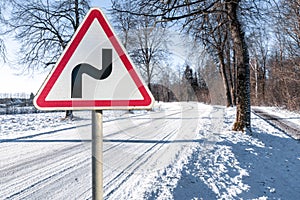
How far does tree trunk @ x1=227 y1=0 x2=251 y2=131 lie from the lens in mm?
8807

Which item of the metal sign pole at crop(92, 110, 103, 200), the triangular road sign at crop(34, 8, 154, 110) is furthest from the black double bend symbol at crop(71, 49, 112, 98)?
the metal sign pole at crop(92, 110, 103, 200)

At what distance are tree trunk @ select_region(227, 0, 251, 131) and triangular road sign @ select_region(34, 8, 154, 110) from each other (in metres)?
7.96

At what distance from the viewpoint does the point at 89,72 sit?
5.34ft

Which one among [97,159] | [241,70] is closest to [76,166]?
[97,159]

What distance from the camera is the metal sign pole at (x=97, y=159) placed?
1.52 meters

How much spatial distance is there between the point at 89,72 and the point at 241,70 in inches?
325

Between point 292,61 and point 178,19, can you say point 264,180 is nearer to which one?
point 178,19

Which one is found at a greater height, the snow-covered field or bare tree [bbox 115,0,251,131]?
bare tree [bbox 115,0,251,131]

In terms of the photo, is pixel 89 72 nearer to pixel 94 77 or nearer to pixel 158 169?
pixel 94 77

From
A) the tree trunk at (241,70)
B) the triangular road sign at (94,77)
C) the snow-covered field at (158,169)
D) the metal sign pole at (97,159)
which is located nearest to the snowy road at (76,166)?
the snow-covered field at (158,169)

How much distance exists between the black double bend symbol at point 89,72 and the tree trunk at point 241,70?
26.6ft

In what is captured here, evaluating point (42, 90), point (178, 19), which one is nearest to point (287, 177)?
point (42, 90)

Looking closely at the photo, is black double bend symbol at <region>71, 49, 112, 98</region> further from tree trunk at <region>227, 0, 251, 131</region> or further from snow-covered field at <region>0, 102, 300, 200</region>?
tree trunk at <region>227, 0, 251, 131</region>

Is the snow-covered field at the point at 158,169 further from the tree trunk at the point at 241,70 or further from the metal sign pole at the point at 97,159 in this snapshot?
the metal sign pole at the point at 97,159
